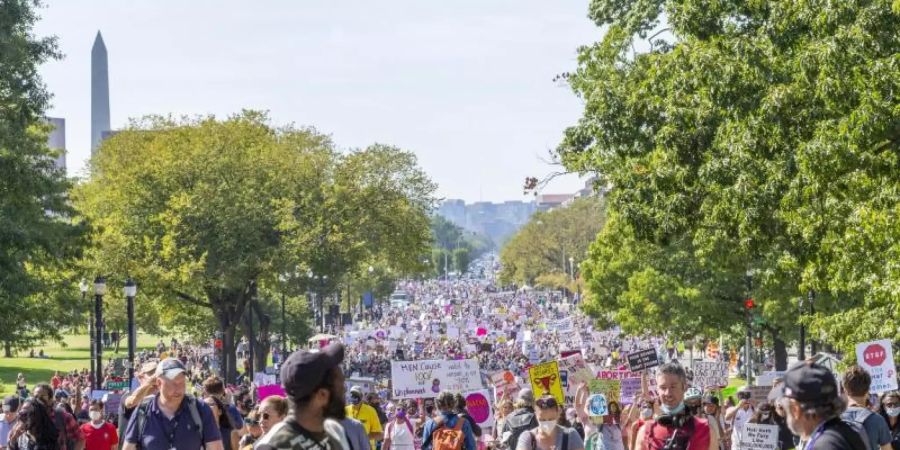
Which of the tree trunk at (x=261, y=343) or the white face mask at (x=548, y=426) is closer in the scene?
the white face mask at (x=548, y=426)

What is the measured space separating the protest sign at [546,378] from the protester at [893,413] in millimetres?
7806

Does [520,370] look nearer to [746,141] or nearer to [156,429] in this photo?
[746,141]

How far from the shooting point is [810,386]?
681cm

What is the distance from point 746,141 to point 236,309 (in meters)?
40.2

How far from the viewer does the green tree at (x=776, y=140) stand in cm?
2164

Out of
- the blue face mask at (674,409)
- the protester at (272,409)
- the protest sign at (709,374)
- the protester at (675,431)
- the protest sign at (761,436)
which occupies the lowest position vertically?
the protest sign at (761,436)

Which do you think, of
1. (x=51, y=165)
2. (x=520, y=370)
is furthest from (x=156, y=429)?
(x=520, y=370)

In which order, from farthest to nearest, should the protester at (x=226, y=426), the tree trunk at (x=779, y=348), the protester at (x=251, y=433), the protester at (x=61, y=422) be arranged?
the tree trunk at (x=779, y=348), the protester at (x=251, y=433), the protester at (x=226, y=426), the protester at (x=61, y=422)

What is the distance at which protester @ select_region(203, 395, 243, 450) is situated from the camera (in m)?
12.8

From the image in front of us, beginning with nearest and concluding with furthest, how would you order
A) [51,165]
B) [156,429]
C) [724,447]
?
[156,429]
[724,447]
[51,165]

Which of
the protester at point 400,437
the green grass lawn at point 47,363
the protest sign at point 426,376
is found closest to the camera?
the protester at point 400,437

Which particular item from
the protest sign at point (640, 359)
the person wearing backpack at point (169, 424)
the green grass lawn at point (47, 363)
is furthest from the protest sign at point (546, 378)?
the green grass lawn at point (47, 363)

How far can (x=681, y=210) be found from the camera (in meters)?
28.8

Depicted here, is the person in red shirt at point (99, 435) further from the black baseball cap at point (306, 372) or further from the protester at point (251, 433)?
the black baseball cap at point (306, 372)
